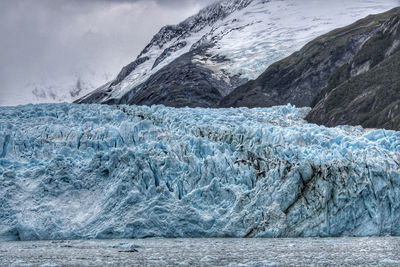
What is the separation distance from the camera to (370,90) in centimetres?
4659

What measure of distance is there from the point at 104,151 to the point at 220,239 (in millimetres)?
5455

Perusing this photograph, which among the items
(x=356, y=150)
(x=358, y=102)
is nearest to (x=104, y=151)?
(x=356, y=150)

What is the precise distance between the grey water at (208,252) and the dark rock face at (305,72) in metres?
52.3

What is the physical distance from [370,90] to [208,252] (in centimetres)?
3482

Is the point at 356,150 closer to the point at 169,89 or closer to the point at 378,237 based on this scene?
the point at 378,237

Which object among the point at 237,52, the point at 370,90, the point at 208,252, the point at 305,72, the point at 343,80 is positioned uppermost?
the point at 237,52

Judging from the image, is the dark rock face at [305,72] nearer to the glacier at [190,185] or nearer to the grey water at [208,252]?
the glacier at [190,185]

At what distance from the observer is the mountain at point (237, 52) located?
83875 millimetres

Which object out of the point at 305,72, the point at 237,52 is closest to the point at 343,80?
the point at 305,72

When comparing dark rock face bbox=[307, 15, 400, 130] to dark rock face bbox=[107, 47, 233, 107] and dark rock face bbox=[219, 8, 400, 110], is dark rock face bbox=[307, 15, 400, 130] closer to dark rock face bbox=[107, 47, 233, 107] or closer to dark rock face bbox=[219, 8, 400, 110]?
dark rock face bbox=[219, 8, 400, 110]

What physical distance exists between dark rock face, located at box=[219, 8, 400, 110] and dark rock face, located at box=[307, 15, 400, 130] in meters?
12.1

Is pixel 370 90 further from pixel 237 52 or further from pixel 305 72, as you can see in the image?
pixel 237 52

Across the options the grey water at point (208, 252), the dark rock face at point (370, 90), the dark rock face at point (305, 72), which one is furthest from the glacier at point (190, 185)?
the dark rock face at point (305, 72)

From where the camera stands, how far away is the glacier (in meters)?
18.8
